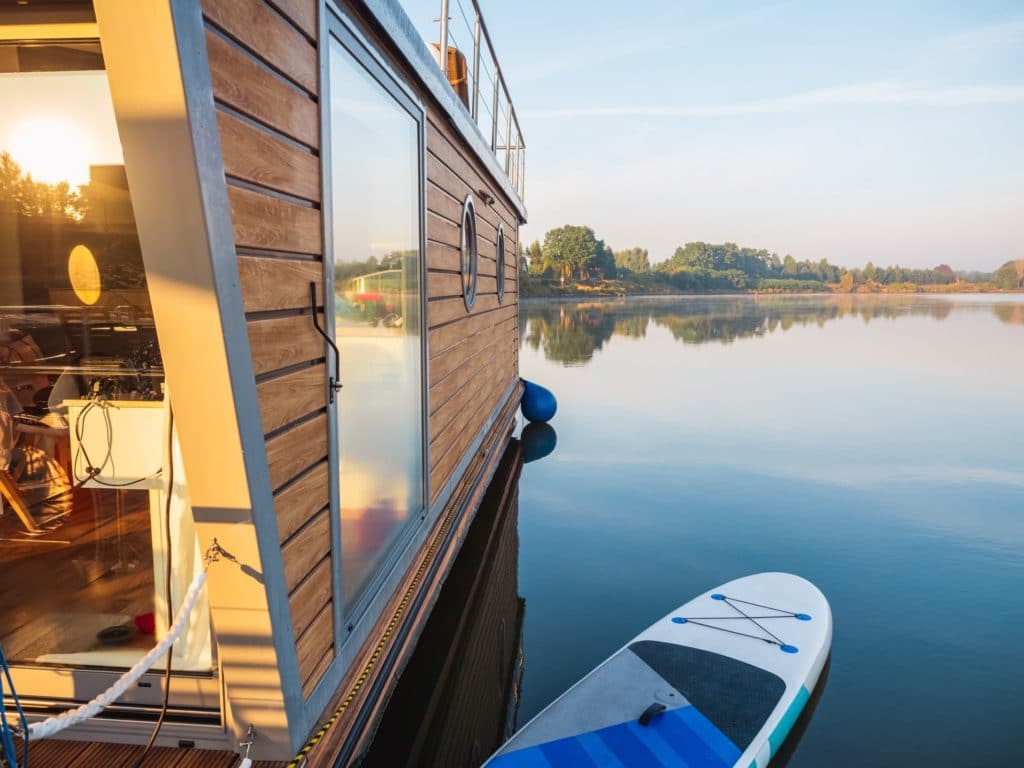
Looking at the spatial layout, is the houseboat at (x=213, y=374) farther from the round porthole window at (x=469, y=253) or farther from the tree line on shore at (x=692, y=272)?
the tree line on shore at (x=692, y=272)

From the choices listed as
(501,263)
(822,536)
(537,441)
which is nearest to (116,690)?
(822,536)

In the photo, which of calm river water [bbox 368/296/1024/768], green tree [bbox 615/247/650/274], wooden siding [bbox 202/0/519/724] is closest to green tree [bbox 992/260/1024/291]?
green tree [bbox 615/247/650/274]

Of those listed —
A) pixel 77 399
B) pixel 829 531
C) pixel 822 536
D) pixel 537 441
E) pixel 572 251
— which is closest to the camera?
pixel 77 399

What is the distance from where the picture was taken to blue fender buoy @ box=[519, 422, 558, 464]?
33.6 ft

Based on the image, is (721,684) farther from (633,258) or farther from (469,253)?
(633,258)

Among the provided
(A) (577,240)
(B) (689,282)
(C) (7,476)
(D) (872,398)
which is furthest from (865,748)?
(B) (689,282)

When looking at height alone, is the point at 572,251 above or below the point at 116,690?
above

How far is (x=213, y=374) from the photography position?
1.66 m

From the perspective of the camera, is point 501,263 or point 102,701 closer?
point 102,701

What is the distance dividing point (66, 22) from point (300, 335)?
1.17 m

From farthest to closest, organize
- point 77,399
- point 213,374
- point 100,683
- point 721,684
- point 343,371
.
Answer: point 721,684, point 77,399, point 343,371, point 100,683, point 213,374

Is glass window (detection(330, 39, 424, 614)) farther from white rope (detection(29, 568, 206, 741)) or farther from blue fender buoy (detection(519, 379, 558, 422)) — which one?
blue fender buoy (detection(519, 379, 558, 422))

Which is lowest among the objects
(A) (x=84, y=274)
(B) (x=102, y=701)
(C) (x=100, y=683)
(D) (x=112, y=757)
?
(D) (x=112, y=757)

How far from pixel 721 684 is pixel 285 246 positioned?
316 centimetres
